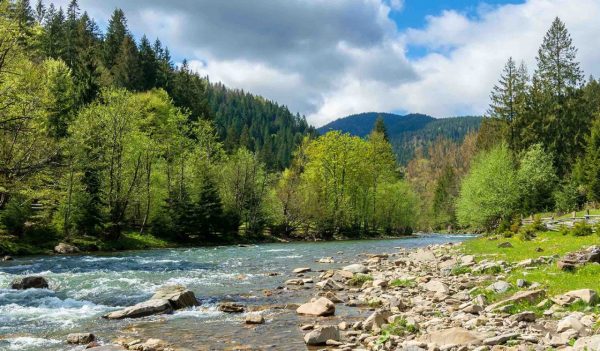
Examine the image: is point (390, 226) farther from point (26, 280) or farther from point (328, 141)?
point (26, 280)

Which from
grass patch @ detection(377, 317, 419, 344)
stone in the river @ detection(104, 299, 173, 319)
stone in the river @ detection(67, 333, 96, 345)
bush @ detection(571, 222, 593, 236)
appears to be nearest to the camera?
grass patch @ detection(377, 317, 419, 344)

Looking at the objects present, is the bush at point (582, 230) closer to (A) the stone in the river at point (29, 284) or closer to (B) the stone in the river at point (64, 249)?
(A) the stone in the river at point (29, 284)

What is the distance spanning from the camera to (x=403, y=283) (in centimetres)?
2031

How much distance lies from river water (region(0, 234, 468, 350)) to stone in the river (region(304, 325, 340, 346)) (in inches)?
11.2

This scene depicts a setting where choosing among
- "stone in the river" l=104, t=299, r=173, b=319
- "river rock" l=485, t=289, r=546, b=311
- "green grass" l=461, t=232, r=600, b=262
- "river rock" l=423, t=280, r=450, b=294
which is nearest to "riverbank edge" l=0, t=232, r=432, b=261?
"stone in the river" l=104, t=299, r=173, b=319

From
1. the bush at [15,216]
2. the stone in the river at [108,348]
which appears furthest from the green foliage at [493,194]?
the stone in the river at [108,348]

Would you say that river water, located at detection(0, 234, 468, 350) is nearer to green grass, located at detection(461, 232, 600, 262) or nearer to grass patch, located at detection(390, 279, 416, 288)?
grass patch, located at detection(390, 279, 416, 288)

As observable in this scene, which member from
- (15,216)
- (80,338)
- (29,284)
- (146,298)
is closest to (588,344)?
(80,338)

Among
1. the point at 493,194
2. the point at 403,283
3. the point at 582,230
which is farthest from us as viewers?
the point at 493,194

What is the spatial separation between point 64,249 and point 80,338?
30053 millimetres

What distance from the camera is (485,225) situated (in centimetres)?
5606

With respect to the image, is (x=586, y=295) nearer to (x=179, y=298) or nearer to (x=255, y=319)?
(x=255, y=319)

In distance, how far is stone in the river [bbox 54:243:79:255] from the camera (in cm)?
3838

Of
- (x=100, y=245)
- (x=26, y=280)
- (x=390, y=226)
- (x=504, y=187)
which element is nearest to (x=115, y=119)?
(x=100, y=245)
